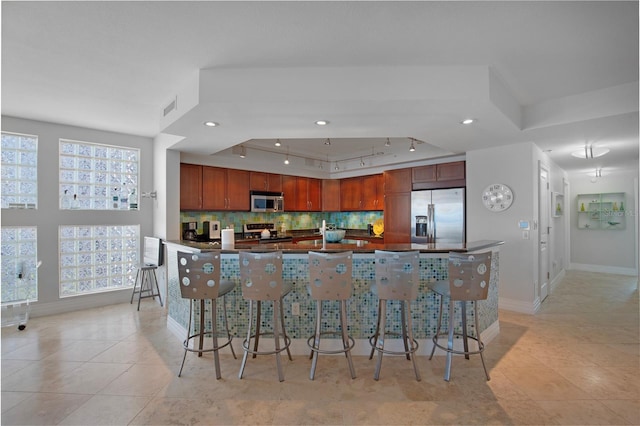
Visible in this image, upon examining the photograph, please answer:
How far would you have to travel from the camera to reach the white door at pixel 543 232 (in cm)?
443

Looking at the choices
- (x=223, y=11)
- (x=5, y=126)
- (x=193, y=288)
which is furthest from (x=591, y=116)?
(x=5, y=126)

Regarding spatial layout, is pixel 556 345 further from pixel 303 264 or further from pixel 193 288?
pixel 193 288

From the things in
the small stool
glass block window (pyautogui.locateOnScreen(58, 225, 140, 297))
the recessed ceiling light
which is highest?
the recessed ceiling light

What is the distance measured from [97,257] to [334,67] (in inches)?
174

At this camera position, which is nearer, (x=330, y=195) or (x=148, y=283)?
(x=148, y=283)

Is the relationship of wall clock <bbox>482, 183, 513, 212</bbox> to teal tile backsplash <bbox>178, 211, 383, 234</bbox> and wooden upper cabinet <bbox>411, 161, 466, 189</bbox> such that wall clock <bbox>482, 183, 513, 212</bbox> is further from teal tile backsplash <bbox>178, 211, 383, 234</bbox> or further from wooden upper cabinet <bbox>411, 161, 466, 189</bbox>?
teal tile backsplash <bbox>178, 211, 383, 234</bbox>

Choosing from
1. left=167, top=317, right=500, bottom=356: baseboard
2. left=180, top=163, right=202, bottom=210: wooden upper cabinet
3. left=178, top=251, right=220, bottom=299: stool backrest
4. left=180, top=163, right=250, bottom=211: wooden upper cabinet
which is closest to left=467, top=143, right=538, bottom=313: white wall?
left=167, top=317, right=500, bottom=356: baseboard

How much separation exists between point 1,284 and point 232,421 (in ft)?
12.6

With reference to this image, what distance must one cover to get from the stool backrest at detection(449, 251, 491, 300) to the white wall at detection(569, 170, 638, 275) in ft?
21.8

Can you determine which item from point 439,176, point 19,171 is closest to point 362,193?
point 439,176

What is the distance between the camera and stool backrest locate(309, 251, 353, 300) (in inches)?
98.0

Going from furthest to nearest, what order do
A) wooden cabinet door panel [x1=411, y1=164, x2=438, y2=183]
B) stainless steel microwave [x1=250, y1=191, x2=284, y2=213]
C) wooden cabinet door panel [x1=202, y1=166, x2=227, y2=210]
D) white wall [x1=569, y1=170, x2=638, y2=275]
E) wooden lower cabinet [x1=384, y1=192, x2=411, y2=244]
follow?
white wall [x1=569, y1=170, x2=638, y2=275] → stainless steel microwave [x1=250, y1=191, x2=284, y2=213] → wooden lower cabinet [x1=384, y1=192, x2=411, y2=244] → wooden cabinet door panel [x1=411, y1=164, x2=438, y2=183] → wooden cabinet door panel [x1=202, y1=166, x2=227, y2=210]

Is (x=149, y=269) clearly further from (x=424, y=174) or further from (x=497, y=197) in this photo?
(x=497, y=197)

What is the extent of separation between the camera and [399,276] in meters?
2.51
